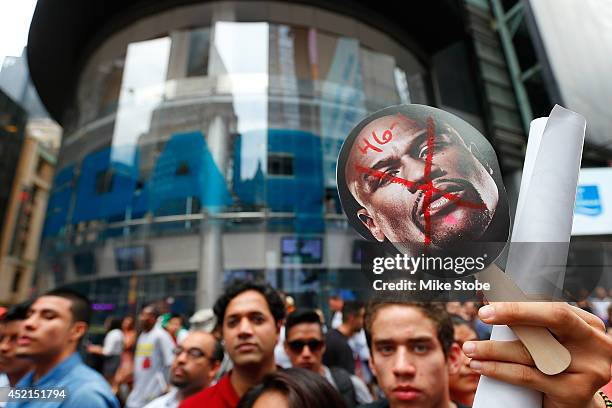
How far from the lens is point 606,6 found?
0.78 meters

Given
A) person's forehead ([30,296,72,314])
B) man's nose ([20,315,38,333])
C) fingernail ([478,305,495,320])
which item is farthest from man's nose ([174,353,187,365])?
fingernail ([478,305,495,320])

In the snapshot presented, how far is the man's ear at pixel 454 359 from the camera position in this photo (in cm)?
126

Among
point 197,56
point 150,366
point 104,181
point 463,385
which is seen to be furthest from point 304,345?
point 197,56

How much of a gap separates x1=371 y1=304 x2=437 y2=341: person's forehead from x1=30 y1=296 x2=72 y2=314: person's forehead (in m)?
0.87

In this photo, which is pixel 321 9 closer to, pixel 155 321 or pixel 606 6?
pixel 155 321

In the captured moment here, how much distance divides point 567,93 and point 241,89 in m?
4.29

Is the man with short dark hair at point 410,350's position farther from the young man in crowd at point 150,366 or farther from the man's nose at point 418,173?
the young man in crowd at point 150,366

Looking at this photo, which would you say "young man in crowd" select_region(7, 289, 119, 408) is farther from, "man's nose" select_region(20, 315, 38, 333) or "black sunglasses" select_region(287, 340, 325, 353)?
"black sunglasses" select_region(287, 340, 325, 353)

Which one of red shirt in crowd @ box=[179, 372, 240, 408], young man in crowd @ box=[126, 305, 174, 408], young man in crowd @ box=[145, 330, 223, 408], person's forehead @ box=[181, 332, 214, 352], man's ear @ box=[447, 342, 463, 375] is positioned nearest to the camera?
man's ear @ box=[447, 342, 463, 375]

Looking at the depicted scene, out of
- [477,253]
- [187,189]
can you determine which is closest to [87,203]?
[477,253]

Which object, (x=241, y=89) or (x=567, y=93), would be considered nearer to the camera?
(x=567, y=93)

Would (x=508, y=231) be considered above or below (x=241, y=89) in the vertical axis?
below

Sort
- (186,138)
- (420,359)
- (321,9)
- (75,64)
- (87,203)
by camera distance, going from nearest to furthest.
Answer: (420,359) < (87,203) < (75,64) < (186,138) < (321,9)

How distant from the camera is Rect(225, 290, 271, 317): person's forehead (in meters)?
1.81
